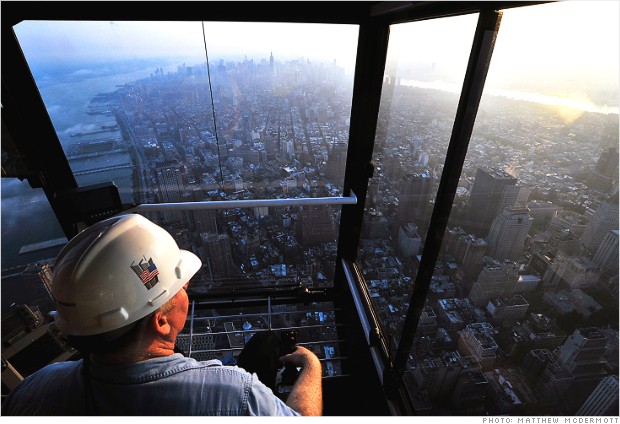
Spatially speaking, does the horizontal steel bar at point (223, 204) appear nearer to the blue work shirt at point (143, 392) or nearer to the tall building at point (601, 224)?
the blue work shirt at point (143, 392)

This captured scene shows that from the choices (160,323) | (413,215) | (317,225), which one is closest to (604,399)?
(413,215)

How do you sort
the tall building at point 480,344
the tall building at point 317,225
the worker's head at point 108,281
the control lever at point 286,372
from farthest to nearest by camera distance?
1. the tall building at point 317,225
2. the control lever at point 286,372
3. the tall building at point 480,344
4. the worker's head at point 108,281

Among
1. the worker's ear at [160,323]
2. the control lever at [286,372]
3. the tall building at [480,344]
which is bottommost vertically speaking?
the control lever at [286,372]

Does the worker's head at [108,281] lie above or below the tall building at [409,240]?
above

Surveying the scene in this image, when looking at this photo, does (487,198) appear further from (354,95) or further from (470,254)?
(354,95)

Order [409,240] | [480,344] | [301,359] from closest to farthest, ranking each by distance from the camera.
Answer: [480,344] → [301,359] → [409,240]

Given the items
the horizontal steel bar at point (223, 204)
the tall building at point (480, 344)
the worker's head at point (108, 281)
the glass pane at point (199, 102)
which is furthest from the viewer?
the horizontal steel bar at point (223, 204)

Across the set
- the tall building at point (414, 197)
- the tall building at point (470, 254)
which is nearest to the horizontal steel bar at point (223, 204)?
the tall building at point (414, 197)

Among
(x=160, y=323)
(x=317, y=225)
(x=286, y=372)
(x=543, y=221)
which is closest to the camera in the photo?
(x=543, y=221)
